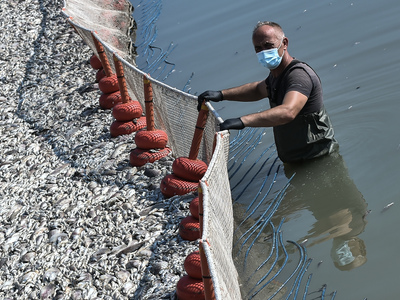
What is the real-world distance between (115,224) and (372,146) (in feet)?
9.77

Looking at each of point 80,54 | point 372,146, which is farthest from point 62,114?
point 372,146

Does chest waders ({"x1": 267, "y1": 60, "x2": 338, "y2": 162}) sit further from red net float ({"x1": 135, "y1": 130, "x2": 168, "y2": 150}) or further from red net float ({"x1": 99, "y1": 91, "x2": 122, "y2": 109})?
red net float ({"x1": 99, "y1": 91, "x2": 122, "y2": 109})

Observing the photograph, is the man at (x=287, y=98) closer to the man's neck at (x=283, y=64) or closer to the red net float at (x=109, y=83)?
the man's neck at (x=283, y=64)

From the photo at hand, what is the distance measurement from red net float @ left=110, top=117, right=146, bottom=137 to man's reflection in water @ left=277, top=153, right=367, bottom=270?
234cm

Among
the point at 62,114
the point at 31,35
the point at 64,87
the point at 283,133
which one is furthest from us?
the point at 31,35

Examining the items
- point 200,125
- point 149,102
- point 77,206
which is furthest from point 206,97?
point 77,206

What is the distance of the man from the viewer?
599 centimetres

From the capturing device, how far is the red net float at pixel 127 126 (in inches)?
345

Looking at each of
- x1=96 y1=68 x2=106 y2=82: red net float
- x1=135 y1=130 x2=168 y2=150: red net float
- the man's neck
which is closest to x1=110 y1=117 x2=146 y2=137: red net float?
x1=135 y1=130 x2=168 y2=150: red net float

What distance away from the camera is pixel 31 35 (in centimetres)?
1445

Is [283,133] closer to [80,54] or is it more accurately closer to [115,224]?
[115,224]

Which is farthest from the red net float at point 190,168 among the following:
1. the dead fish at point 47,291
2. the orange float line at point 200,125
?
the dead fish at point 47,291

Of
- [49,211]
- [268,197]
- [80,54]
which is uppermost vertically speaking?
[80,54]

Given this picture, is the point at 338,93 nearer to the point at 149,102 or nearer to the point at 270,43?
the point at 149,102
